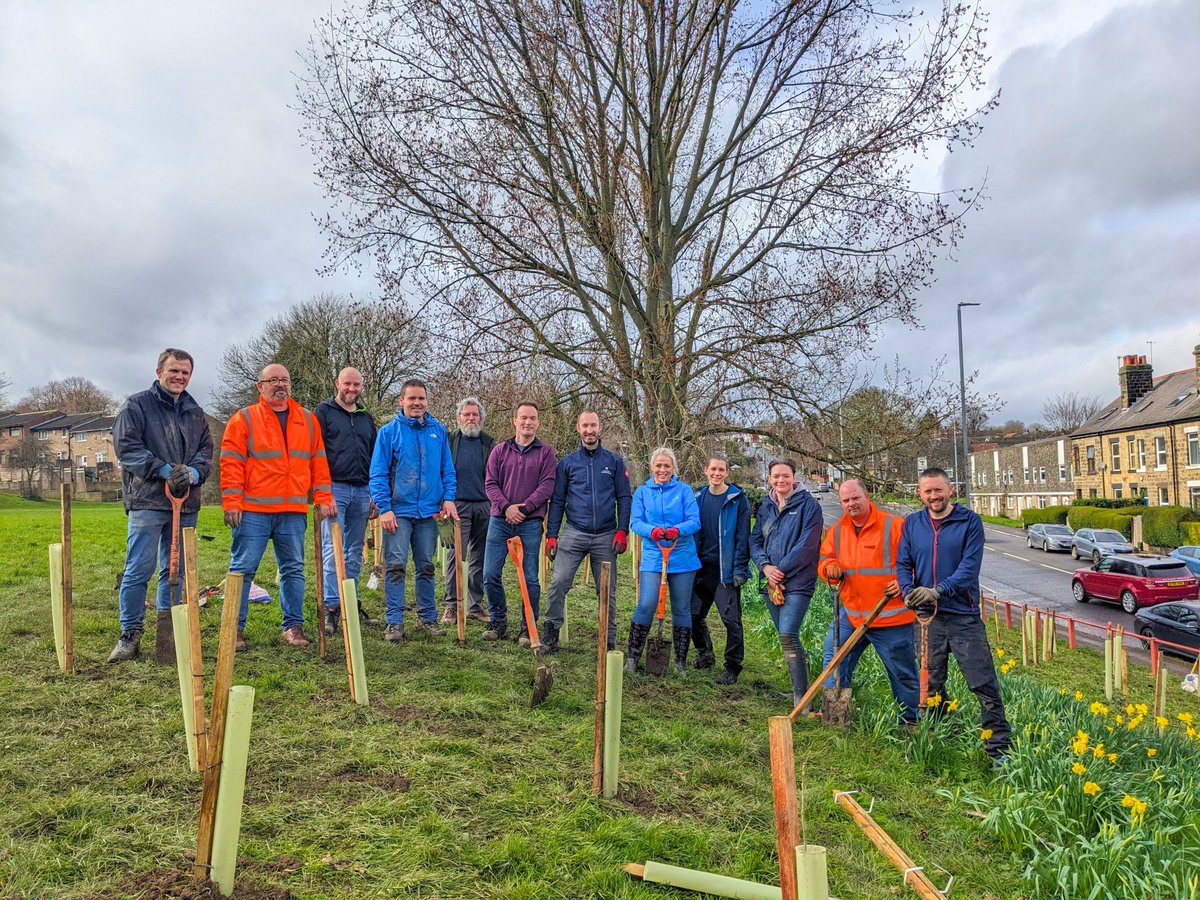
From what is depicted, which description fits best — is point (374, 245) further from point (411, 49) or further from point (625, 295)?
point (625, 295)

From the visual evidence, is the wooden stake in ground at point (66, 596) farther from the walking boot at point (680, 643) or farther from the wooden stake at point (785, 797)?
the wooden stake at point (785, 797)

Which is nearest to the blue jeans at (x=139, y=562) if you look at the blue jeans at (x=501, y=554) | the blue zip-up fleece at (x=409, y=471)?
the blue zip-up fleece at (x=409, y=471)

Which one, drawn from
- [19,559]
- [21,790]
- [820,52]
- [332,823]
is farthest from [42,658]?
[820,52]

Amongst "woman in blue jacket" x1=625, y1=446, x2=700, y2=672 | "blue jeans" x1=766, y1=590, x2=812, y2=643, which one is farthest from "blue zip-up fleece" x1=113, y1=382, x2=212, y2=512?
"blue jeans" x1=766, y1=590, x2=812, y2=643

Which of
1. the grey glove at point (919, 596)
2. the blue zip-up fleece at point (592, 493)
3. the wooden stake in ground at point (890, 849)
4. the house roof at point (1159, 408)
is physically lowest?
the wooden stake in ground at point (890, 849)

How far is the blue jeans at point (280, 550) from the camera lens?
5.19 meters

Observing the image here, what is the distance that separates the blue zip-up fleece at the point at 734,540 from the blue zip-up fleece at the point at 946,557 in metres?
1.33

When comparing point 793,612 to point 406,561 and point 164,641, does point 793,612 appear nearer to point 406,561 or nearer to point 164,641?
point 406,561

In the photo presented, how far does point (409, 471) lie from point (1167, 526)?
122 feet

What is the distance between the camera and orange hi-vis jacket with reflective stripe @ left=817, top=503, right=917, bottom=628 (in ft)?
17.7

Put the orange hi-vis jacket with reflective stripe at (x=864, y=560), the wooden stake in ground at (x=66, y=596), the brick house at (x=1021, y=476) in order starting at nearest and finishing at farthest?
the wooden stake in ground at (x=66, y=596) < the orange hi-vis jacket with reflective stripe at (x=864, y=560) < the brick house at (x=1021, y=476)

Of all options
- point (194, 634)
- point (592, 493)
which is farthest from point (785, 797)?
point (592, 493)

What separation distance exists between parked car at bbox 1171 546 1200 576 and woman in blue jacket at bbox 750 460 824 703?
834 inches

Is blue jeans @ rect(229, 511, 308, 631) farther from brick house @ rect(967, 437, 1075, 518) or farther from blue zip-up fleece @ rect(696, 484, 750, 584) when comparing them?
brick house @ rect(967, 437, 1075, 518)
